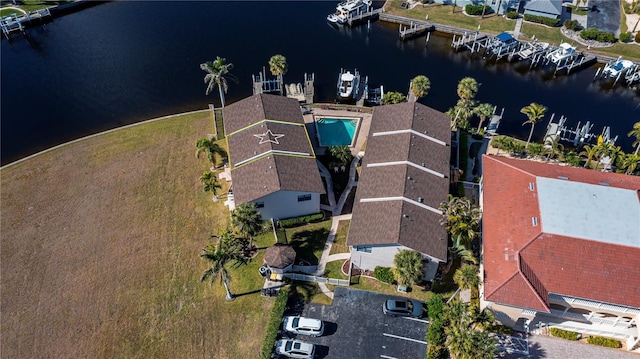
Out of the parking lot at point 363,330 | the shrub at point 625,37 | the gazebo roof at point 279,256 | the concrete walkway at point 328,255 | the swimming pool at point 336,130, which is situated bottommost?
the parking lot at point 363,330

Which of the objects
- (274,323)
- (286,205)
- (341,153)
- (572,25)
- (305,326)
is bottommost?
(274,323)

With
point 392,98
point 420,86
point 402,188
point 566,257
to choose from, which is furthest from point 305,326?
point 420,86

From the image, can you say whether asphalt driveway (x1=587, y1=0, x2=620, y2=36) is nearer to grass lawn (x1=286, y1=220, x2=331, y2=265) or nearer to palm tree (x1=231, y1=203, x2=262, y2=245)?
grass lawn (x1=286, y1=220, x2=331, y2=265)

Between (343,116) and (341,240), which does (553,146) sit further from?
(341,240)

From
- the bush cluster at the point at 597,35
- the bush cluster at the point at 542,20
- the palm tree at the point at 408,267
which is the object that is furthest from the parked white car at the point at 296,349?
the bush cluster at the point at 542,20

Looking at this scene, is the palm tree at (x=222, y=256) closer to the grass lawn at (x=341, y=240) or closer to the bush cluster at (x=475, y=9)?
the grass lawn at (x=341, y=240)

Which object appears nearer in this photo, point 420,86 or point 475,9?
point 420,86

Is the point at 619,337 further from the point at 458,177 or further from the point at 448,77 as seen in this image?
the point at 448,77

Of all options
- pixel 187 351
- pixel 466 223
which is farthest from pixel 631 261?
pixel 187 351
